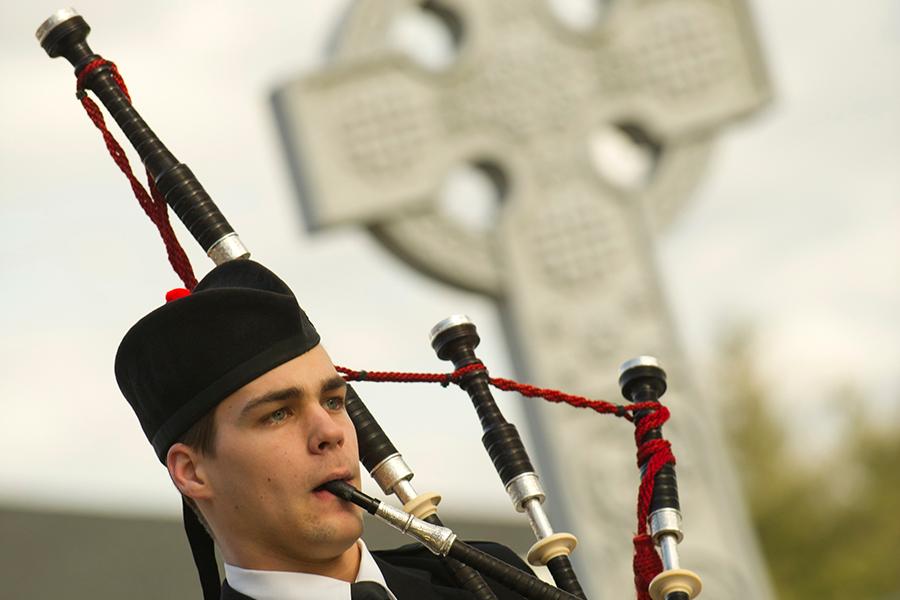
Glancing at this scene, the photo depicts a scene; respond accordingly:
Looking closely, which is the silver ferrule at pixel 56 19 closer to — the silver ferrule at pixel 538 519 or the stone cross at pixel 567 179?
the silver ferrule at pixel 538 519

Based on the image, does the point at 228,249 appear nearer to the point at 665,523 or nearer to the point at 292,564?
the point at 292,564

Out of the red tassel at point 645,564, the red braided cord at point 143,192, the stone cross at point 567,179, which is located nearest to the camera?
the red tassel at point 645,564

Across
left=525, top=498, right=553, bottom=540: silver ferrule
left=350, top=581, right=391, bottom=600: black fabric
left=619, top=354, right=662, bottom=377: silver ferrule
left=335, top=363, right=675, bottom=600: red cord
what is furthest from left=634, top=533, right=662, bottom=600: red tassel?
left=350, top=581, right=391, bottom=600: black fabric

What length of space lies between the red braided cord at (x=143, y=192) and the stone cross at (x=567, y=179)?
12.6 feet

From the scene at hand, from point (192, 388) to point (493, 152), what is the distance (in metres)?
4.88

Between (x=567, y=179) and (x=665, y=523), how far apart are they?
4.76 meters

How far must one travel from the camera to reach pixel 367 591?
3123 mm

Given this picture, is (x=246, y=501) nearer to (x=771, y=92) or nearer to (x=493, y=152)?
(x=493, y=152)

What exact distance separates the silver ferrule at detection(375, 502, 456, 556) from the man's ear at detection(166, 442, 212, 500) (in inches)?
12.2

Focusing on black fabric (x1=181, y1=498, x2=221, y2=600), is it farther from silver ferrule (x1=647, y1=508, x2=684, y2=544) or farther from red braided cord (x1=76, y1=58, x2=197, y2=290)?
silver ferrule (x1=647, y1=508, x2=684, y2=544)

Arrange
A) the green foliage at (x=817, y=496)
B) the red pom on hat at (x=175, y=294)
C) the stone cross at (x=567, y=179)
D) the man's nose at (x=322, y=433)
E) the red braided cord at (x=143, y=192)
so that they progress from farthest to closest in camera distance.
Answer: the green foliage at (x=817, y=496), the stone cross at (x=567, y=179), the red braided cord at (x=143, y=192), the red pom on hat at (x=175, y=294), the man's nose at (x=322, y=433)

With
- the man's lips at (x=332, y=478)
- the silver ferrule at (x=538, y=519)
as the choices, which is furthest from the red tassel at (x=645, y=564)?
the man's lips at (x=332, y=478)

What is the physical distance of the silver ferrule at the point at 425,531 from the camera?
3.05m

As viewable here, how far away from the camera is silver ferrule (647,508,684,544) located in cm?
332
